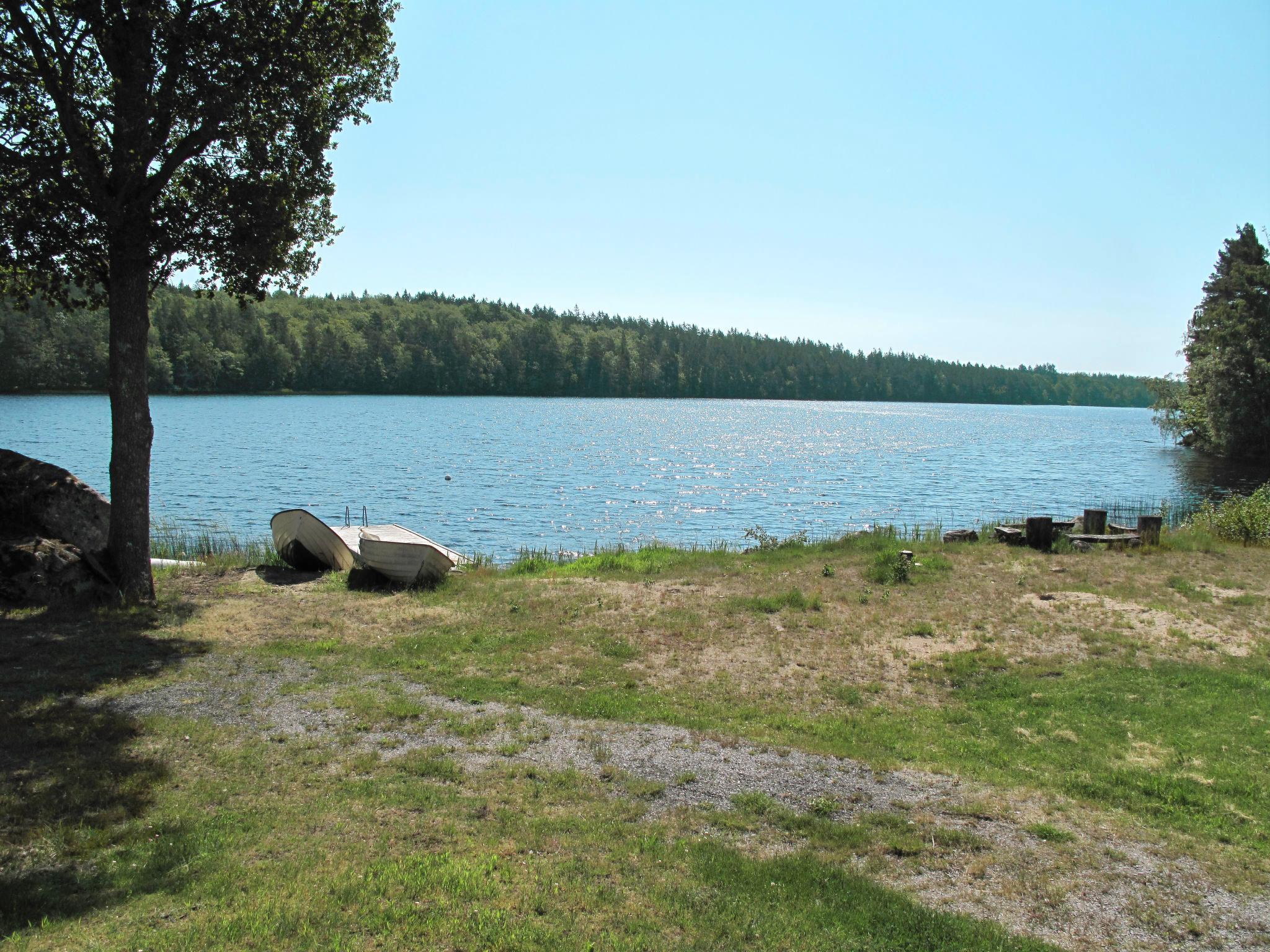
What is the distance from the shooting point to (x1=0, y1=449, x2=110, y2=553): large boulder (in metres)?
13.6

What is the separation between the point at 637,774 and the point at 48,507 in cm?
1171

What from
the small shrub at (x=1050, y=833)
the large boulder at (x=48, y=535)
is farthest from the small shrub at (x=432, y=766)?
the large boulder at (x=48, y=535)

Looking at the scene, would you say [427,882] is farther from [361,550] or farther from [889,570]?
[889,570]

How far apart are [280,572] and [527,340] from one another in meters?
147

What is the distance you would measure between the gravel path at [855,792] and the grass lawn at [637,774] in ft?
0.11

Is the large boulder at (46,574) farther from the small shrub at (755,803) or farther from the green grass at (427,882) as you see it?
the small shrub at (755,803)

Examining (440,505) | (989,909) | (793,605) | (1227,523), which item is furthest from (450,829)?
(440,505)

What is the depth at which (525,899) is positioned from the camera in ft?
16.5

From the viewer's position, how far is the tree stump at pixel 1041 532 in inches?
729

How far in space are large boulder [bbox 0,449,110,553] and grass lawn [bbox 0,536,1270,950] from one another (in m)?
2.05

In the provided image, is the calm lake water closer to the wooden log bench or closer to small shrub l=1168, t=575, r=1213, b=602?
the wooden log bench

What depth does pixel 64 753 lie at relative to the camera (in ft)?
23.6

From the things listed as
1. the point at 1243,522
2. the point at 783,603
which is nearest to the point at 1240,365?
the point at 1243,522

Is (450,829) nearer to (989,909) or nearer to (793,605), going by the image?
(989,909)
